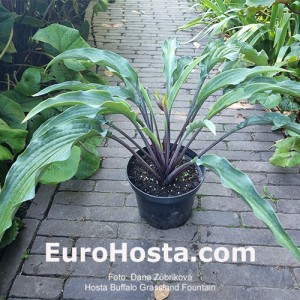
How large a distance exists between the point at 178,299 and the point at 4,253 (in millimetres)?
840

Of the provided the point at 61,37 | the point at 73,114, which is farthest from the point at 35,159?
the point at 61,37

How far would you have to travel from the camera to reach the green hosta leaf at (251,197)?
1.14m

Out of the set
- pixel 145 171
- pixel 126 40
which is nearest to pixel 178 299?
pixel 145 171

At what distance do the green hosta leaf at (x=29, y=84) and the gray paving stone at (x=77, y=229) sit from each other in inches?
31.9

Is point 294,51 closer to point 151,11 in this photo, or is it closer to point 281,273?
point 281,273

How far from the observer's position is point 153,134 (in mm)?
1596

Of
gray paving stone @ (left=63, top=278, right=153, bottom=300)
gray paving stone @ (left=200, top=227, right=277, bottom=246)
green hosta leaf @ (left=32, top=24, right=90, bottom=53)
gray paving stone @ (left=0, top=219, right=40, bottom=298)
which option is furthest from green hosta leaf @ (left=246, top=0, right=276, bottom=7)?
gray paving stone @ (left=0, top=219, right=40, bottom=298)

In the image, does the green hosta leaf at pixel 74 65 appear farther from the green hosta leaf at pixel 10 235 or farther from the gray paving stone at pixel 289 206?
the gray paving stone at pixel 289 206

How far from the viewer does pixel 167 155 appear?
1.73 m

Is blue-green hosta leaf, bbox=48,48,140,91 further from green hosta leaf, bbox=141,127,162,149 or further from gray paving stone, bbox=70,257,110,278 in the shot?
gray paving stone, bbox=70,257,110,278

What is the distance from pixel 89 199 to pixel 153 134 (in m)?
0.63

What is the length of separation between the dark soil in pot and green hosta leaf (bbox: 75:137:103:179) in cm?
36

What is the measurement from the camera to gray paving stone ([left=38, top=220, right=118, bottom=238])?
1.79m

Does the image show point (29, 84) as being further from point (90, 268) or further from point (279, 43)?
point (279, 43)
